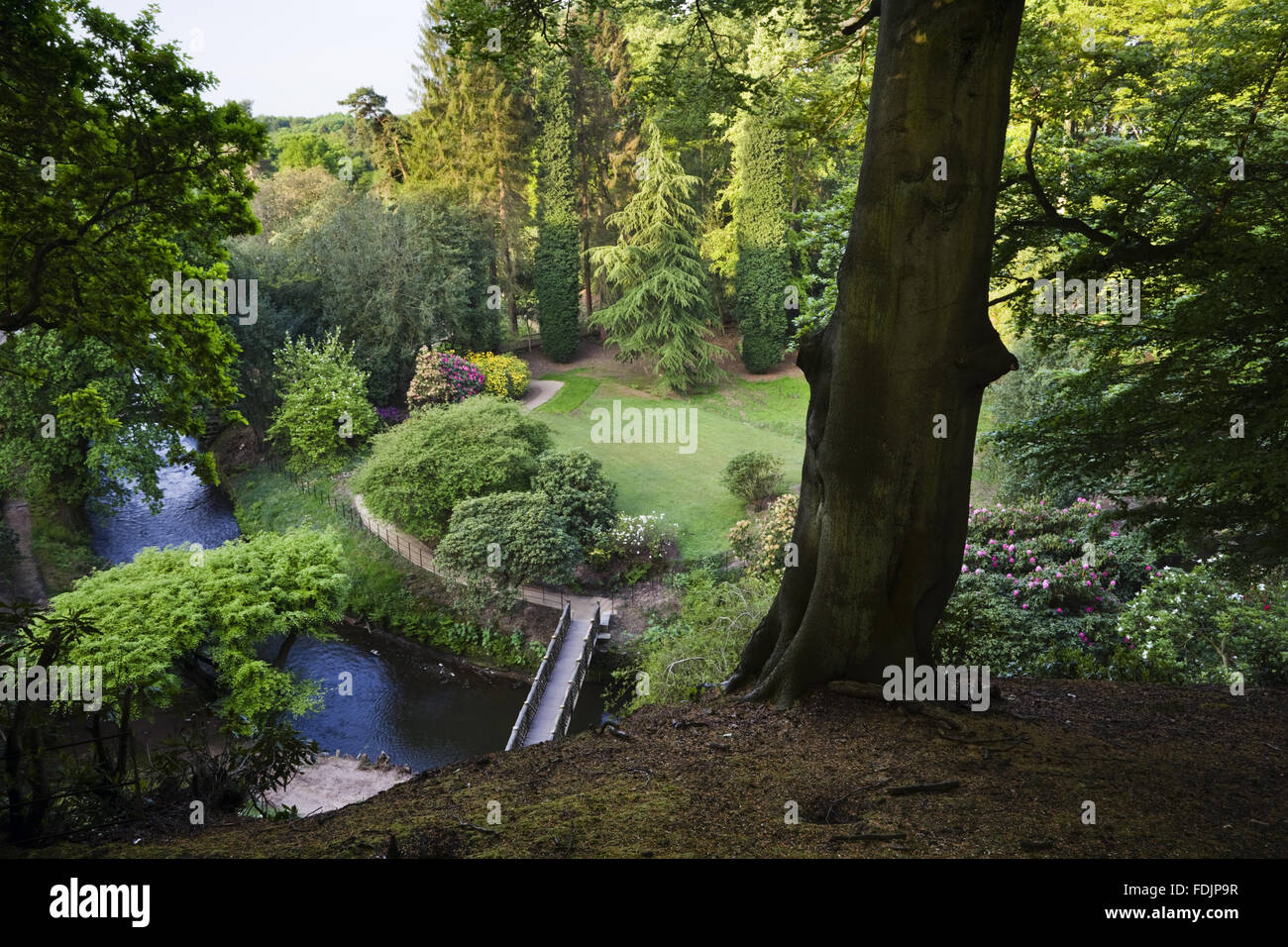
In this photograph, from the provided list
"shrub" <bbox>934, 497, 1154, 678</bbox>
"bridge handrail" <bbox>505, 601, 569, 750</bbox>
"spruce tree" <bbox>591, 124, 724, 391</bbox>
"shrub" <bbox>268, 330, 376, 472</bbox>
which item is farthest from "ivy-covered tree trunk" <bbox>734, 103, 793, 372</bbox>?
"shrub" <bbox>934, 497, 1154, 678</bbox>

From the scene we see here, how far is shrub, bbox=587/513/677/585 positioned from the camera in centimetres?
1689

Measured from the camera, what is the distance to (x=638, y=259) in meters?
27.5

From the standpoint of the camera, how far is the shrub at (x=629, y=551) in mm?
16891

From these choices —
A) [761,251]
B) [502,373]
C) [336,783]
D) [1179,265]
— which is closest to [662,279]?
[761,251]

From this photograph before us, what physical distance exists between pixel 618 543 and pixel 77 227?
12.7 m

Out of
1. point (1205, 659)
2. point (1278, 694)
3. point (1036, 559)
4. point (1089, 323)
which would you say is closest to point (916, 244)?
point (1089, 323)

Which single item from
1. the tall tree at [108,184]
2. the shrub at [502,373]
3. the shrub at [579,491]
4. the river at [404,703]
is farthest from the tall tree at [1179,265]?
the shrub at [502,373]

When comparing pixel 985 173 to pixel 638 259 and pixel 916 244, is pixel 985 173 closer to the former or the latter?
pixel 916 244

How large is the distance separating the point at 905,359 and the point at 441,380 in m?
20.0

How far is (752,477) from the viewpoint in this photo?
1903 centimetres

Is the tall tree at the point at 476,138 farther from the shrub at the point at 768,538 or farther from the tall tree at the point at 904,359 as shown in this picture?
the tall tree at the point at 904,359

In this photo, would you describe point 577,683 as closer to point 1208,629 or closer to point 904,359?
point 1208,629

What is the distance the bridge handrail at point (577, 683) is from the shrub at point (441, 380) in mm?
9855

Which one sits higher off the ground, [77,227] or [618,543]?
[77,227]
